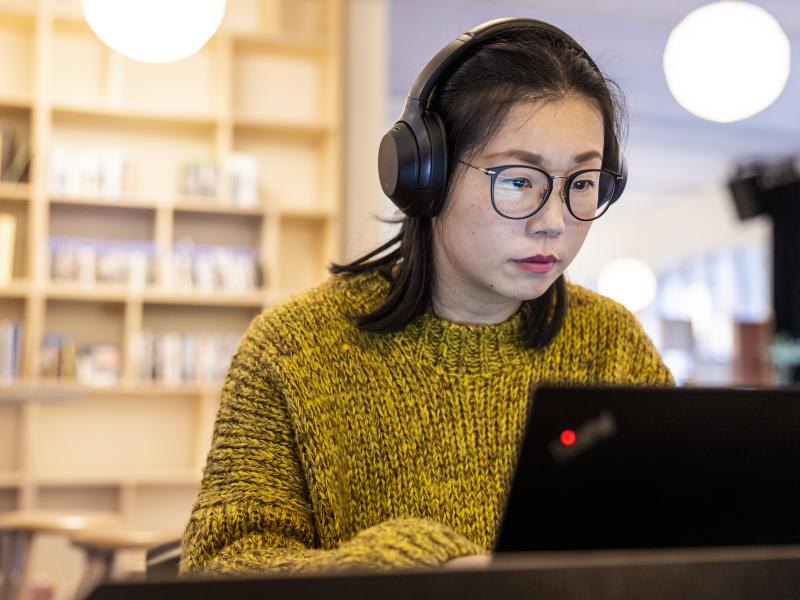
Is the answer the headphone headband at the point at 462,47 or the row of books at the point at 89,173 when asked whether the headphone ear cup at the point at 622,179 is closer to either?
the headphone headband at the point at 462,47

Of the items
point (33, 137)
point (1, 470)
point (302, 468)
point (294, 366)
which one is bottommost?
point (1, 470)

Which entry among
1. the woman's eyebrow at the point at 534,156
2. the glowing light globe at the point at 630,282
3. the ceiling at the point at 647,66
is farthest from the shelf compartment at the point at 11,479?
the glowing light globe at the point at 630,282

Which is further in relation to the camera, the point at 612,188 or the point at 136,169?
the point at 136,169

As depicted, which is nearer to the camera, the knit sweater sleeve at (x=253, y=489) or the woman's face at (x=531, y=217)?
the knit sweater sleeve at (x=253, y=489)

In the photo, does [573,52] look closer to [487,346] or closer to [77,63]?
[487,346]

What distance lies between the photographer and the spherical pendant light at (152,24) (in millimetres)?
3178

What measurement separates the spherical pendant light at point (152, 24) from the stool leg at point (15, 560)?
5.28 feet

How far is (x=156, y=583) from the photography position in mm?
A: 387

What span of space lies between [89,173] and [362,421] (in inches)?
125

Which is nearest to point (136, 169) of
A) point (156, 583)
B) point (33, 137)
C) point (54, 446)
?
point (33, 137)

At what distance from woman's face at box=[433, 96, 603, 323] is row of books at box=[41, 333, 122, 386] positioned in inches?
124

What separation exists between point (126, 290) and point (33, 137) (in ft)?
2.41

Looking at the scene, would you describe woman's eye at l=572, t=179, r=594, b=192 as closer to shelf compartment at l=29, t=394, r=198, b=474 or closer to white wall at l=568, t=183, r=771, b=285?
shelf compartment at l=29, t=394, r=198, b=474

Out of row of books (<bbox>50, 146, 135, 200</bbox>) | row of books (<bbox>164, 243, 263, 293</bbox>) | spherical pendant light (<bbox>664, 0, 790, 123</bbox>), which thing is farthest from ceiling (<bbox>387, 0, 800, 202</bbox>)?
row of books (<bbox>50, 146, 135, 200</bbox>)
